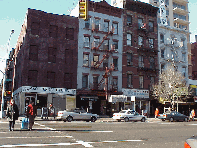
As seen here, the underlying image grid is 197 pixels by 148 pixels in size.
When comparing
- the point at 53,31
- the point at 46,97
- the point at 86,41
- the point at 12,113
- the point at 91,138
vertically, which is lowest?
the point at 91,138

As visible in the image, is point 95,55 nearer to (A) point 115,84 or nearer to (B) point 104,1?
(A) point 115,84

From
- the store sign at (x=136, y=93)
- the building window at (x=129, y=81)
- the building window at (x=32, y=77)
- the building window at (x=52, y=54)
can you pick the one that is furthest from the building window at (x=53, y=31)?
the store sign at (x=136, y=93)

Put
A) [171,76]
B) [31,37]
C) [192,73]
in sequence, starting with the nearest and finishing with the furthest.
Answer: [31,37] < [171,76] < [192,73]

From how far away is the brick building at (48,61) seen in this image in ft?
111

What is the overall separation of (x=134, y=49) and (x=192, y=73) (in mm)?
23540

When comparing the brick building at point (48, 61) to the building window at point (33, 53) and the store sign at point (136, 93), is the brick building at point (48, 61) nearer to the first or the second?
the building window at point (33, 53)

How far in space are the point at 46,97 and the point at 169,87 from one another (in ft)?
64.3

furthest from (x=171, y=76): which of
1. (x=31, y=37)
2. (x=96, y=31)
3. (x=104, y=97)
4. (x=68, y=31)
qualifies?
(x=31, y=37)

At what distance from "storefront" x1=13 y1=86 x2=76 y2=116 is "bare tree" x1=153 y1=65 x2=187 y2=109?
14.6 m

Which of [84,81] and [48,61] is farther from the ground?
[48,61]

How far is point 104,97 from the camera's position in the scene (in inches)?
1495

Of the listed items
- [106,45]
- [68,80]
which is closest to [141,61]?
[106,45]

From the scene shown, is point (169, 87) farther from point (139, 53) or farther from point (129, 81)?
point (139, 53)

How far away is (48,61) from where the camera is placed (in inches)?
1387
